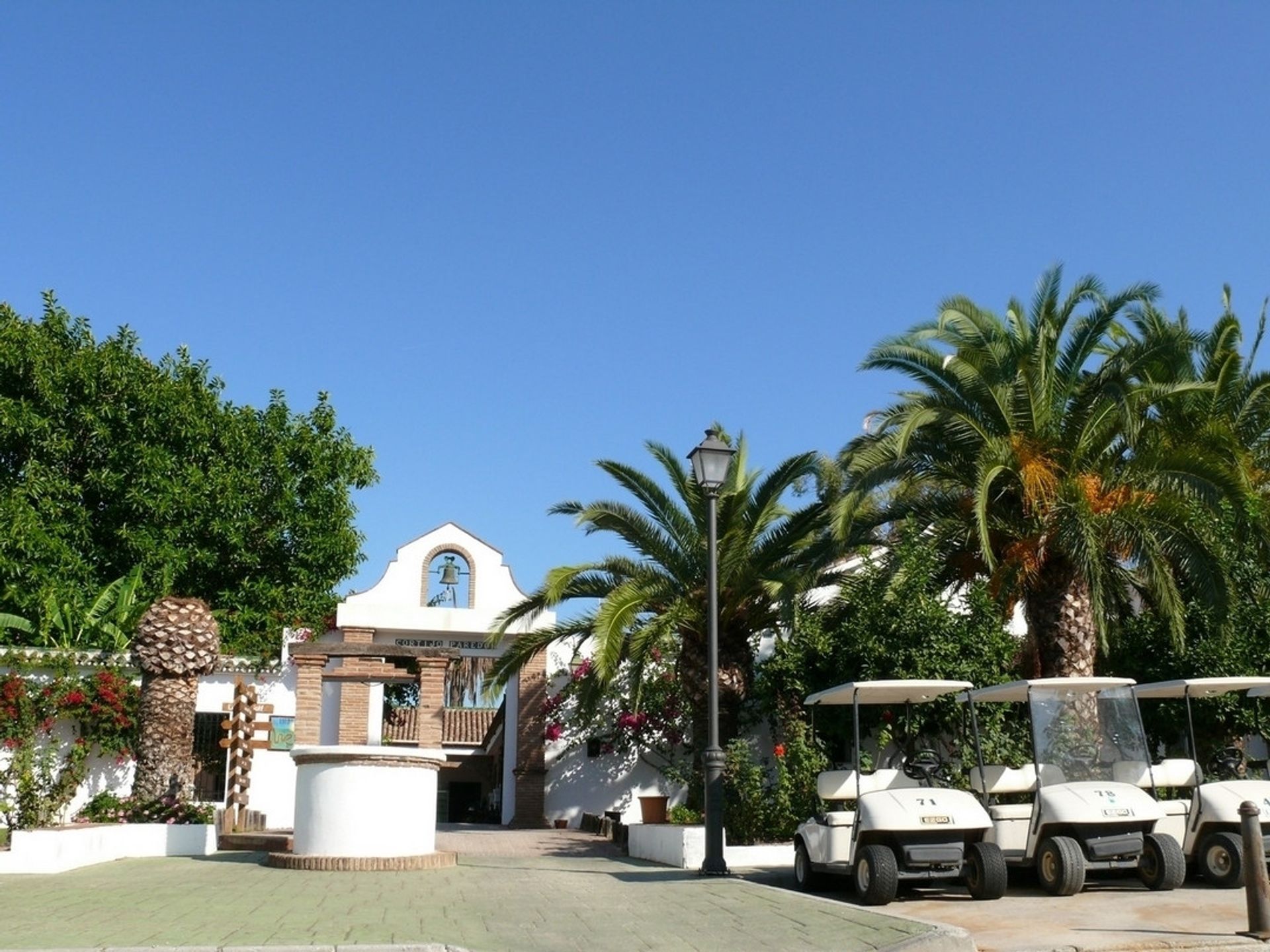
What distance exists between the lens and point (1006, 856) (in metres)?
11.5

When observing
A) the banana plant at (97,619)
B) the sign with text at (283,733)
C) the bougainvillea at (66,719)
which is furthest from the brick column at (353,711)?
the bougainvillea at (66,719)

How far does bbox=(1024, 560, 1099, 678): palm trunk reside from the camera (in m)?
17.4

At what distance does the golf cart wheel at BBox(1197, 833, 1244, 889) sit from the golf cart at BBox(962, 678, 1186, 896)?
480 millimetres

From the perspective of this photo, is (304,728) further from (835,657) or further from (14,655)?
(835,657)

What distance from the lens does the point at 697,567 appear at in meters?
19.3

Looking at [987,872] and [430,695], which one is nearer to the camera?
[987,872]

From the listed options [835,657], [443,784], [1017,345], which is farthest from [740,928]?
[443,784]

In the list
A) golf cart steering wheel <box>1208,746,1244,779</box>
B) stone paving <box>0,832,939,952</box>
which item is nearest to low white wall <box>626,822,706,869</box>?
stone paving <box>0,832,939,952</box>

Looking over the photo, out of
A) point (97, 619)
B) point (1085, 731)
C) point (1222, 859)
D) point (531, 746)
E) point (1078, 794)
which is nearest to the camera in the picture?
point (1078, 794)

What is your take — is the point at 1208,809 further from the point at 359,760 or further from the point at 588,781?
the point at 588,781

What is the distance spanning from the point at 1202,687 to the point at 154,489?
21758mm

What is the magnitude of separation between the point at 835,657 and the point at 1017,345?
536cm

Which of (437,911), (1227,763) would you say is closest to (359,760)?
(437,911)

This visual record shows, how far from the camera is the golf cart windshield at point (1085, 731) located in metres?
12.0
